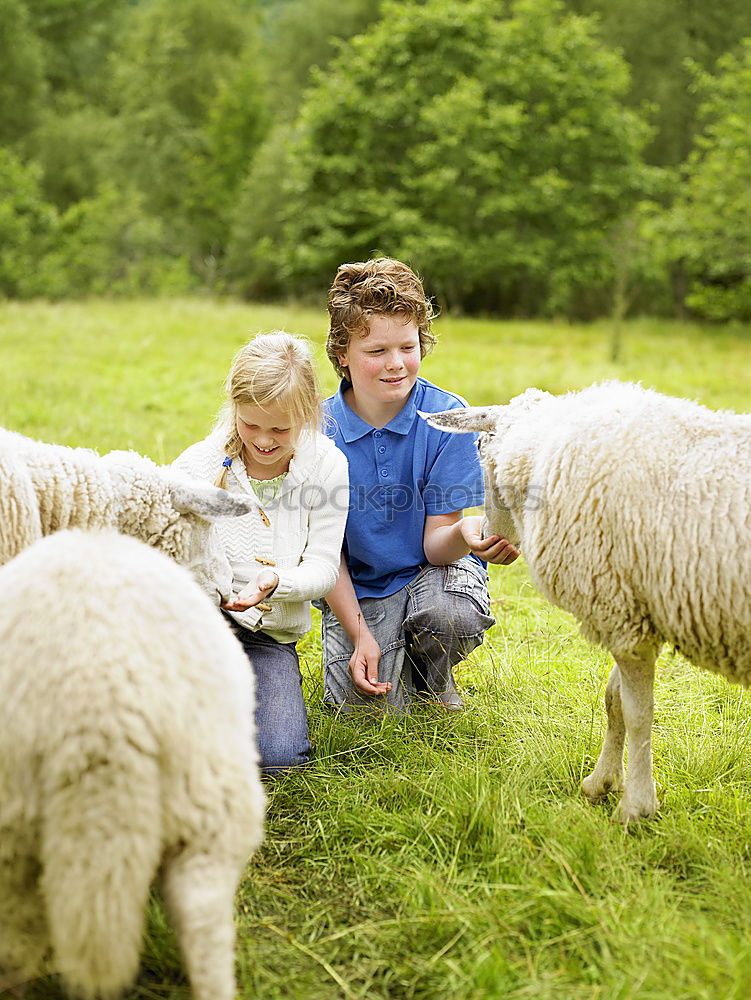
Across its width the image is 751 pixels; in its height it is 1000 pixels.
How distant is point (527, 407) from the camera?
2949mm

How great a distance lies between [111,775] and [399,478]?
1.97 meters

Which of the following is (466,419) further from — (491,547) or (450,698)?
(450,698)

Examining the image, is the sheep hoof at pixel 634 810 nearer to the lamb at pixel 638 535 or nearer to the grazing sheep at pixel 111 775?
the lamb at pixel 638 535

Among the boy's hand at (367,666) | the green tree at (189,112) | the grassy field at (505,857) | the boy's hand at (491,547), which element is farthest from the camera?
the green tree at (189,112)

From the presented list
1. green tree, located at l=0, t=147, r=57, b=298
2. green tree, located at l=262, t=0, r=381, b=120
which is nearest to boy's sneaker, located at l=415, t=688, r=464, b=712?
green tree, located at l=0, t=147, r=57, b=298

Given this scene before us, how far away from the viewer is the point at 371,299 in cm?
320

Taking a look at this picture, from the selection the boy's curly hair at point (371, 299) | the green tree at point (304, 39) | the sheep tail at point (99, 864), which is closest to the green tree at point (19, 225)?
the green tree at point (304, 39)

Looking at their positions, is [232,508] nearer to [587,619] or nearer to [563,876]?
[587,619]

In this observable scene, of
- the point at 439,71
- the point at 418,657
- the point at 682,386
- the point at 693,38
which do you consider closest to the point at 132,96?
the point at 439,71

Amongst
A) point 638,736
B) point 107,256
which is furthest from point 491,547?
point 107,256

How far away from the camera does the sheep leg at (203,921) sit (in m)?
1.66

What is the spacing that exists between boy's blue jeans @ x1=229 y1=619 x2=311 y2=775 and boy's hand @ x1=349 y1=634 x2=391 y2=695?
203 millimetres

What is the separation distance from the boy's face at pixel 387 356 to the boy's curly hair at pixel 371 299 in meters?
0.03

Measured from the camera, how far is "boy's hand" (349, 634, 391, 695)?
10.4ft
